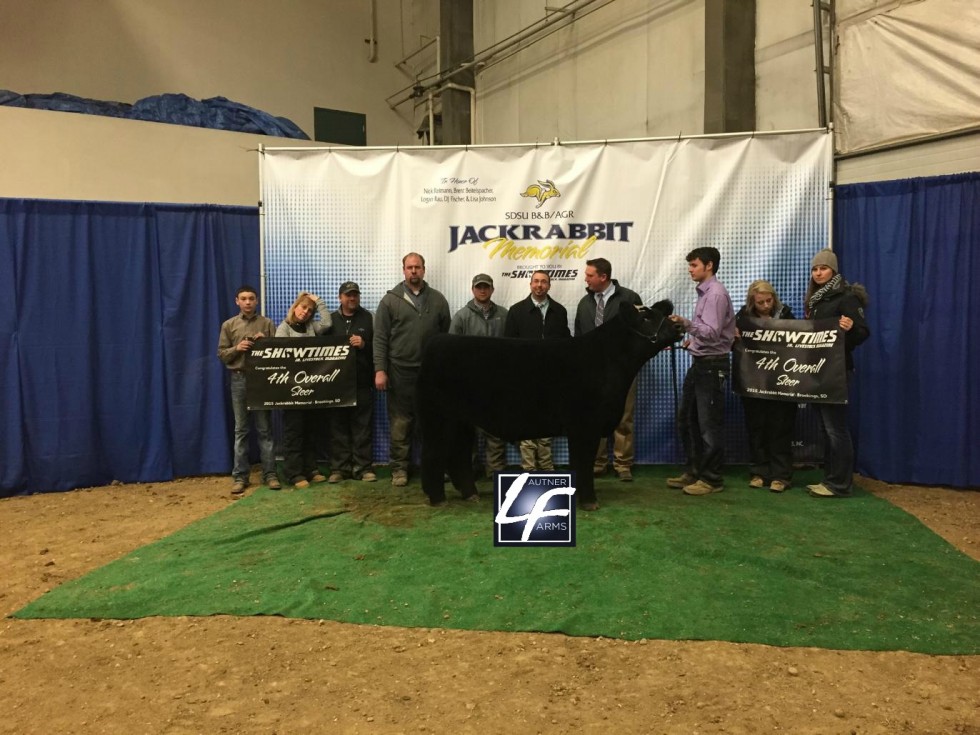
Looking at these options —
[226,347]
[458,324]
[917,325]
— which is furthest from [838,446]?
[226,347]

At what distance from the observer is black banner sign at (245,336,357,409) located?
5.15m

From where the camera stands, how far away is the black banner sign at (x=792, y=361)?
465 centimetres

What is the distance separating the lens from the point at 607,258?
5.54 m

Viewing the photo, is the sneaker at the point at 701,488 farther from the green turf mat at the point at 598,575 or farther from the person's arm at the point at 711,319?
the person's arm at the point at 711,319

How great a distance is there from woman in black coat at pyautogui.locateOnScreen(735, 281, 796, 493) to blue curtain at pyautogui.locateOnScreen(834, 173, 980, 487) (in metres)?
0.79

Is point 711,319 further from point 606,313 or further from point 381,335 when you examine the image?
point 381,335

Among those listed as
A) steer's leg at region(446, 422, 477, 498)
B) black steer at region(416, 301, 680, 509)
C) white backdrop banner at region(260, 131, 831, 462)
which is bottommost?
steer's leg at region(446, 422, 477, 498)

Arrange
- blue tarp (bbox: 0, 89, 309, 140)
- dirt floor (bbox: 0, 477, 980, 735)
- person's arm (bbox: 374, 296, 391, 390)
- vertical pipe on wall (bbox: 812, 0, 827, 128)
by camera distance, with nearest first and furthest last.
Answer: dirt floor (bbox: 0, 477, 980, 735) → person's arm (bbox: 374, 296, 391, 390) → vertical pipe on wall (bbox: 812, 0, 827, 128) → blue tarp (bbox: 0, 89, 309, 140)

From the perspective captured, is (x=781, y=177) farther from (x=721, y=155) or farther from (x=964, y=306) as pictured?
(x=964, y=306)

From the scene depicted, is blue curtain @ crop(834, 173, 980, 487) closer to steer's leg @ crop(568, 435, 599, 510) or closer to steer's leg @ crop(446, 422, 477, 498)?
steer's leg @ crop(568, 435, 599, 510)

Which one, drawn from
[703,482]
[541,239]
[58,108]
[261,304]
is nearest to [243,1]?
[58,108]

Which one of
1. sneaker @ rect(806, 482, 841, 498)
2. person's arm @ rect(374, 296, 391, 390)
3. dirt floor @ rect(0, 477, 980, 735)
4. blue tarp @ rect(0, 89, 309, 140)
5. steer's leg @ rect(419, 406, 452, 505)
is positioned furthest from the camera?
blue tarp @ rect(0, 89, 309, 140)

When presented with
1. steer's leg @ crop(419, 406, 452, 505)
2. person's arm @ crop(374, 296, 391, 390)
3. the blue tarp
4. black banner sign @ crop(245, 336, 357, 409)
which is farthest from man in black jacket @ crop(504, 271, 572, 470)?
the blue tarp

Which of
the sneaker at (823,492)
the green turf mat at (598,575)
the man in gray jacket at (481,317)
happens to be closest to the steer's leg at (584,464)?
the green turf mat at (598,575)
